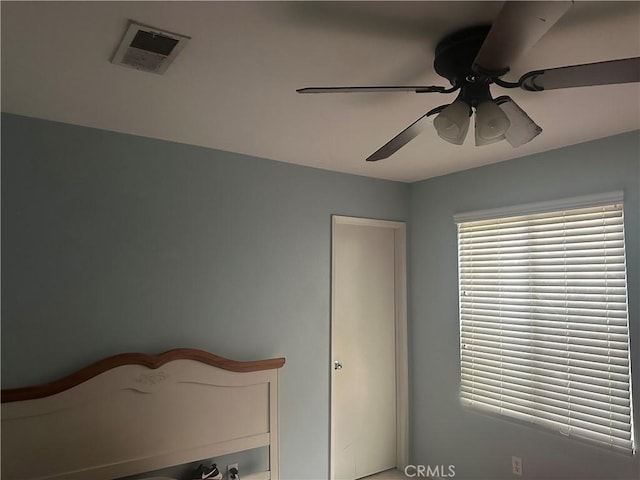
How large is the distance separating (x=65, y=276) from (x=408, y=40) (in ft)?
6.96

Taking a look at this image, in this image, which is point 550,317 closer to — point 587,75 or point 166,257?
point 587,75

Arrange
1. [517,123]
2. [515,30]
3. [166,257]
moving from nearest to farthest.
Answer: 1. [515,30]
2. [517,123]
3. [166,257]

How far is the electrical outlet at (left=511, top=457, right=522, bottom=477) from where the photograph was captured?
3.08 metres

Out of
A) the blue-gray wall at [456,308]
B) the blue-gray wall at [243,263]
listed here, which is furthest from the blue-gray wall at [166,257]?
the blue-gray wall at [456,308]

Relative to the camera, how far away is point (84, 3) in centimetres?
145

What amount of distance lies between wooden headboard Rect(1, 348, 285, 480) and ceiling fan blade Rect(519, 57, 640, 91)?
2.29m

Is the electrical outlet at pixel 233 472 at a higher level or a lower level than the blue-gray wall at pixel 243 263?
lower

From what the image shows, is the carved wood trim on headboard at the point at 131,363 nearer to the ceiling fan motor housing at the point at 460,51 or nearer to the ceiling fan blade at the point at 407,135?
the ceiling fan blade at the point at 407,135

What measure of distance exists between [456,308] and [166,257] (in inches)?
86.8

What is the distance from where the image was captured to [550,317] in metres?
2.97

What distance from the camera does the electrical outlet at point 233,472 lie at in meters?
2.88

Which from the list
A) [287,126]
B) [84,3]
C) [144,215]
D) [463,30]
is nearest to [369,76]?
[463,30]
